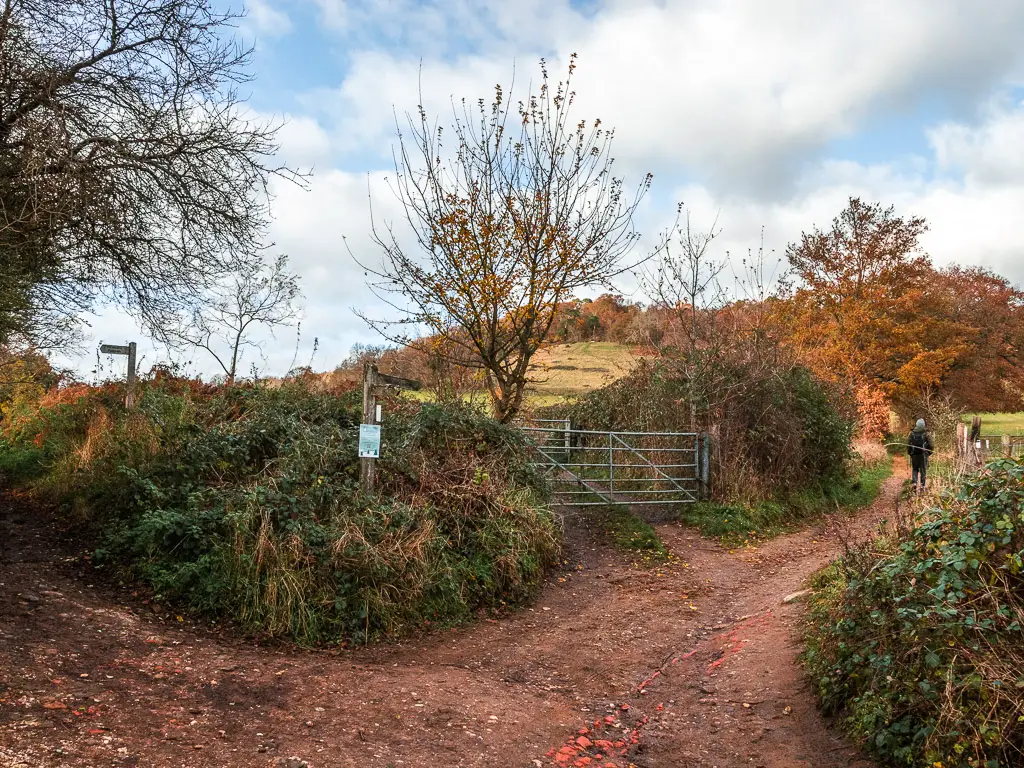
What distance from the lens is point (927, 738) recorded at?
3809mm

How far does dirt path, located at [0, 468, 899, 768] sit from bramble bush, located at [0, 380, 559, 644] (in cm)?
37

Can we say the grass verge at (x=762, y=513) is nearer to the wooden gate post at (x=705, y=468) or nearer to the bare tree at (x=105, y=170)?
the wooden gate post at (x=705, y=468)

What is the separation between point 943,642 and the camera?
4.10 m

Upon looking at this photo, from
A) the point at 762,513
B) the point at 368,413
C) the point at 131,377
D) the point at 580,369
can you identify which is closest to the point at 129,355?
the point at 131,377

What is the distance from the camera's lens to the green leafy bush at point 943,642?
12.2 feet

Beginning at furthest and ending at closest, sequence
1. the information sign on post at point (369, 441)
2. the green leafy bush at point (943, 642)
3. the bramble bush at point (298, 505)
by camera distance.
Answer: the information sign on post at point (369, 441), the bramble bush at point (298, 505), the green leafy bush at point (943, 642)

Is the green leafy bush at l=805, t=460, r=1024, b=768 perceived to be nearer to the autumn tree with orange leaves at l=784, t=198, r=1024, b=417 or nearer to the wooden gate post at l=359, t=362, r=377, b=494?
the wooden gate post at l=359, t=362, r=377, b=494

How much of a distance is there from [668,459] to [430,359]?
469cm

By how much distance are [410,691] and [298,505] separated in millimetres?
2570

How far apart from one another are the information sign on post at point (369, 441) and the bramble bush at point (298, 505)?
43 centimetres

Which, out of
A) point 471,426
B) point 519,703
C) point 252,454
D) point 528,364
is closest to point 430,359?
point 528,364

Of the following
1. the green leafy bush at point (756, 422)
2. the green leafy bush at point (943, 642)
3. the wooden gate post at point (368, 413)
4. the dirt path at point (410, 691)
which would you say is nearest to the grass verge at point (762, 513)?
the green leafy bush at point (756, 422)

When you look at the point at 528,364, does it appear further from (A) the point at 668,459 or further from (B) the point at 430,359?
(A) the point at 668,459

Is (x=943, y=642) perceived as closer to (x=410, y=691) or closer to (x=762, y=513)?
(x=410, y=691)
